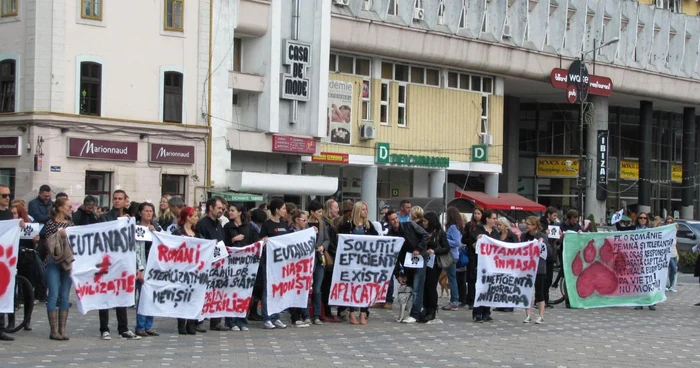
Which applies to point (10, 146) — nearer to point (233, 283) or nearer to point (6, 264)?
point (233, 283)

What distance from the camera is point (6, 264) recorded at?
15.1 m

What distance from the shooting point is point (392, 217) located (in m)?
19.3

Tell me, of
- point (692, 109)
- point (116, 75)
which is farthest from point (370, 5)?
point (692, 109)

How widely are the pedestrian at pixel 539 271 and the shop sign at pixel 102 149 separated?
1977 cm

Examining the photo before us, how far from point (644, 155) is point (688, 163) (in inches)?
263

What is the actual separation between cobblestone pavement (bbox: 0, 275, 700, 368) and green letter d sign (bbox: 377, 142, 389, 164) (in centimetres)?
2995

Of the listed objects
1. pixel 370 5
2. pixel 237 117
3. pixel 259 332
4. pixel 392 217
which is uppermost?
pixel 370 5

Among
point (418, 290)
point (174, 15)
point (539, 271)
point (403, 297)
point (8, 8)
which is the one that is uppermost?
point (174, 15)

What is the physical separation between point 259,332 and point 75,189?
71.2 feet

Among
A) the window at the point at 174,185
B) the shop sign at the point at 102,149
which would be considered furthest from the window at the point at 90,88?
the window at the point at 174,185

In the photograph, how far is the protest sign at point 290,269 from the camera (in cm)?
1761

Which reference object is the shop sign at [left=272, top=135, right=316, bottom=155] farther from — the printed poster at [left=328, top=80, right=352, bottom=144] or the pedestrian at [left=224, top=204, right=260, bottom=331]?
the pedestrian at [left=224, top=204, right=260, bottom=331]

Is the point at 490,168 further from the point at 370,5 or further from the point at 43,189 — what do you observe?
the point at 43,189

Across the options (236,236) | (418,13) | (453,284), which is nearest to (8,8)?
(418,13)
